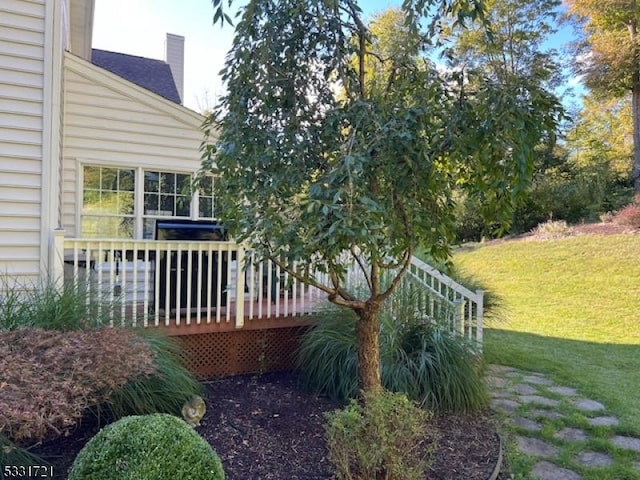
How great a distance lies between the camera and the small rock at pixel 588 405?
4.08 metres

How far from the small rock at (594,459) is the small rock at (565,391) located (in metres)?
1.34

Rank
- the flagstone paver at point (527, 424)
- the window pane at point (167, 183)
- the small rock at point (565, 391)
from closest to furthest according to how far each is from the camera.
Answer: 1. the flagstone paver at point (527, 424)
2. the small rock at point (565, 391)
3. the window pane at point (167, 183)

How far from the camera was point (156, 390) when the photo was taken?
10.7ft

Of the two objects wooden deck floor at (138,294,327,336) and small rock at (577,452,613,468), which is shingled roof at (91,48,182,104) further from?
small rock at (577,452,613,468)

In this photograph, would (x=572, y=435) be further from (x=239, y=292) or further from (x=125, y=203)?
(x=125, y=203)

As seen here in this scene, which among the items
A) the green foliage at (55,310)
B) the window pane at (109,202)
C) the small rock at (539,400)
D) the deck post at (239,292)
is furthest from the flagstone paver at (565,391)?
the window pane at (109,202)

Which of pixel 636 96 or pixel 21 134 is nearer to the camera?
pixel 21 134

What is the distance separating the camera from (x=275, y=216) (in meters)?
2.65

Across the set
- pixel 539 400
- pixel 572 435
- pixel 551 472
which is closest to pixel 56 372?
pixel 551 472

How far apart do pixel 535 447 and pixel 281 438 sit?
1.89 m

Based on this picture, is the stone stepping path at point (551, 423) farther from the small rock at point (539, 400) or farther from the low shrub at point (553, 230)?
the low shrub at point (553, 230)

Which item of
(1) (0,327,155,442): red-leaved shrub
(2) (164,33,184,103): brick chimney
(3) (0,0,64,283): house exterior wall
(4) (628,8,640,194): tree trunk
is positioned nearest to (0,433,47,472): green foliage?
(1) (0,327,155,442): red-leaved shrub

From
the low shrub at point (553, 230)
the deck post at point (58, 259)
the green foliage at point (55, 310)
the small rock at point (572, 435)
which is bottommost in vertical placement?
the small rock at point (572, 435)

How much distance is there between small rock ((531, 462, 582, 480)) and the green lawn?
1025 millimetres
